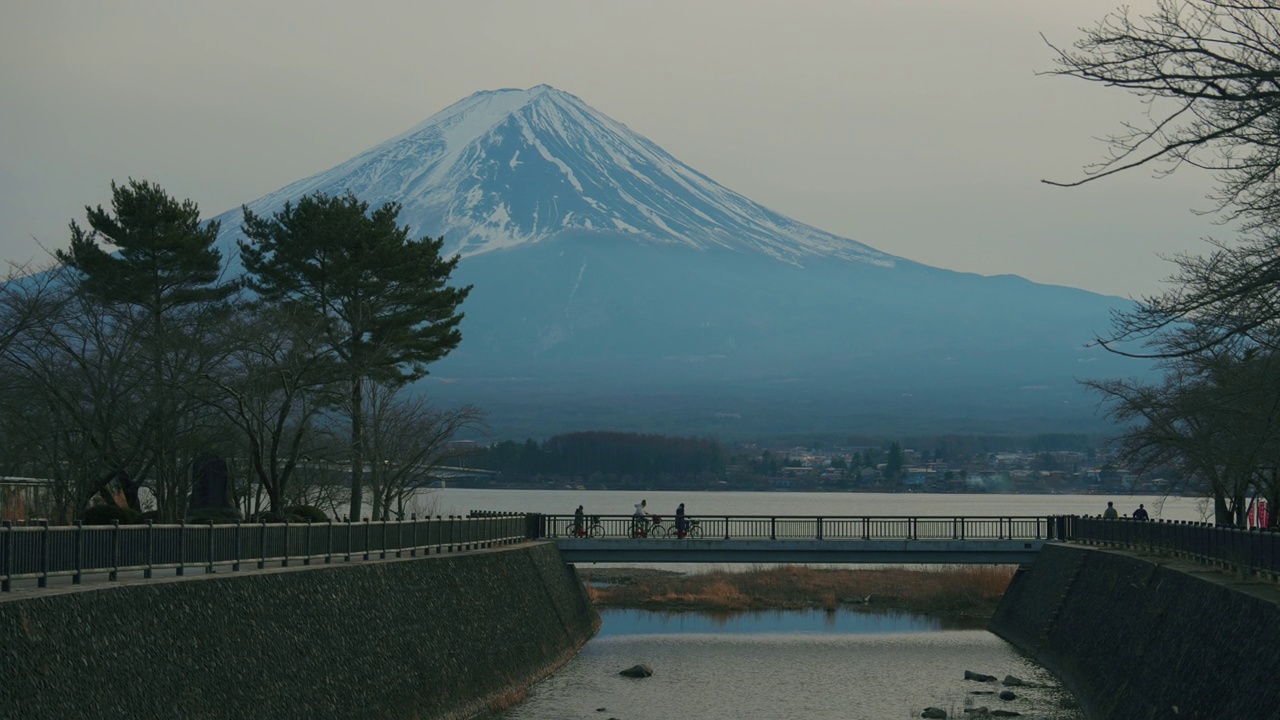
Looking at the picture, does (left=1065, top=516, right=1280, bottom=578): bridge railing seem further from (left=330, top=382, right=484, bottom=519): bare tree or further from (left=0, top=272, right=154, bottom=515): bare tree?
(left=0, top=272, right=154, bottom=515): bare tree

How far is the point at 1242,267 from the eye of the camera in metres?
17.1

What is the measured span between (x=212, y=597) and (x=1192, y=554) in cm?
2139

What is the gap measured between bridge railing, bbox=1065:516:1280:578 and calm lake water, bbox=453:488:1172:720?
4.26 metres

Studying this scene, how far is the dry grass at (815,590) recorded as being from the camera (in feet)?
204

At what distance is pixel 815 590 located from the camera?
66750 millimetres

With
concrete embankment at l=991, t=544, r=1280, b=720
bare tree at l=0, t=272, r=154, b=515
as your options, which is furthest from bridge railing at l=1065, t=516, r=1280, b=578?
bare tree at l=0, t=272, r=154, b=515

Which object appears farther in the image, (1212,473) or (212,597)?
(1212,473)

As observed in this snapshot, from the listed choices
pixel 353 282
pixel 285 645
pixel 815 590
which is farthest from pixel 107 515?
pixel 815 590

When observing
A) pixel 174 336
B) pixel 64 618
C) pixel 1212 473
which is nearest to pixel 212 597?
pixel 64 618

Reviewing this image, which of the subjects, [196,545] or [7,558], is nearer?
[7,558]

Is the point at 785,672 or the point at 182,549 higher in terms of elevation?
the point at 182,549

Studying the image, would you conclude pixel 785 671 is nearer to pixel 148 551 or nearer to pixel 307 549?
pixel 307 549

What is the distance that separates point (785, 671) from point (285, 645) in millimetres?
20880

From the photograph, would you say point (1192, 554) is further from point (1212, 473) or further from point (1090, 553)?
point (1212, 473)
